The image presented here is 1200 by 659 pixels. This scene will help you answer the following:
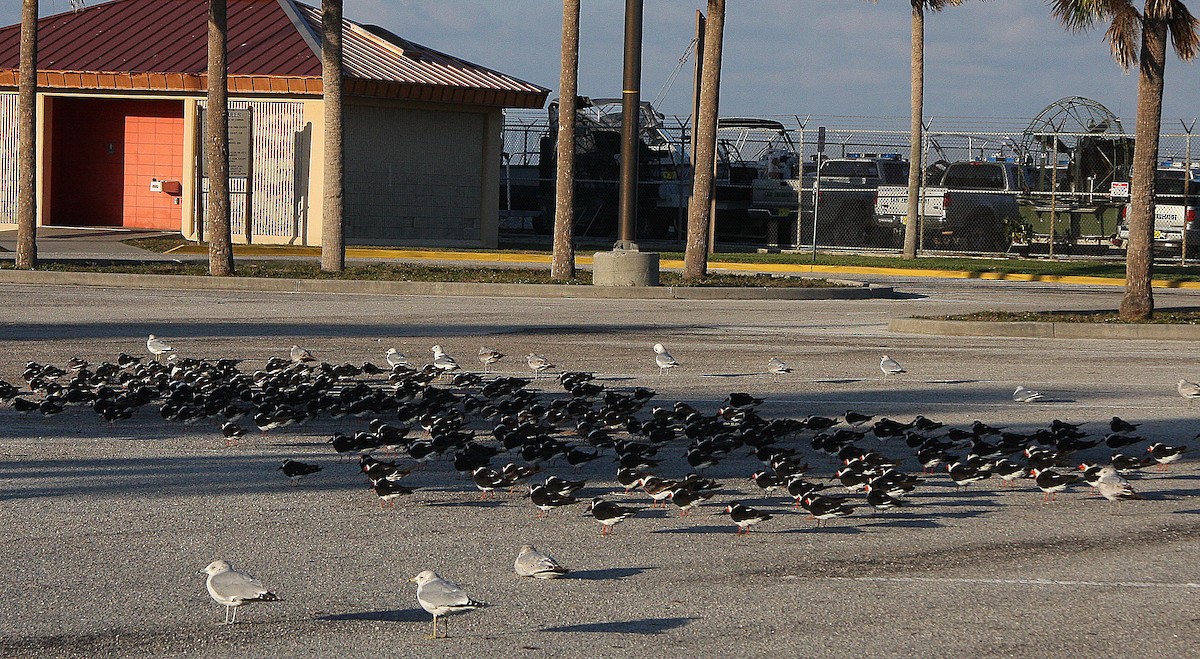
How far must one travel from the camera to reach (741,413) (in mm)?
11188

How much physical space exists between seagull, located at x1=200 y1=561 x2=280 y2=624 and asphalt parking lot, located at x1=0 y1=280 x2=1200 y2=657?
17 cm

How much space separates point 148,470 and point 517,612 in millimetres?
4187

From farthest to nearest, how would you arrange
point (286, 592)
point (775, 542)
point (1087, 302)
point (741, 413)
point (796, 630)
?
point (1087, 302)
point (741, 413)
point (775, 542)
point (286, 592)
point (796, 630)

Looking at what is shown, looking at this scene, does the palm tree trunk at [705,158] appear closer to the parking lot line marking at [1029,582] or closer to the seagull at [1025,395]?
the seagull at [1025,395]

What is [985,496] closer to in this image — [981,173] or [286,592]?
[286,592]


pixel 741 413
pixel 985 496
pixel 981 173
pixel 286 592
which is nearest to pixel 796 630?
pixel 286 592

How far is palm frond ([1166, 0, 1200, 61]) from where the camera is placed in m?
20.3

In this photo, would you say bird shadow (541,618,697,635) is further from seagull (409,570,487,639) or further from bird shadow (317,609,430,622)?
bird shadow (317,609,430,622)

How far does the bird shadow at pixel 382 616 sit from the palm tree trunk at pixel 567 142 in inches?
797

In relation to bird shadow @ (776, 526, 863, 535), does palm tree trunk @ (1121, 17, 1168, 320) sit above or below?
above

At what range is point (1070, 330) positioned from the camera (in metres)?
19.7

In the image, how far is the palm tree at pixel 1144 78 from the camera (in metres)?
20.3

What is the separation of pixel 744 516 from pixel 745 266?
25.4 metres

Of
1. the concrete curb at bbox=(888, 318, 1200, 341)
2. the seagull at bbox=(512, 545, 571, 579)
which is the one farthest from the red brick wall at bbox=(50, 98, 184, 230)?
the seagull at bbox=(512, 545, 571, 579)
